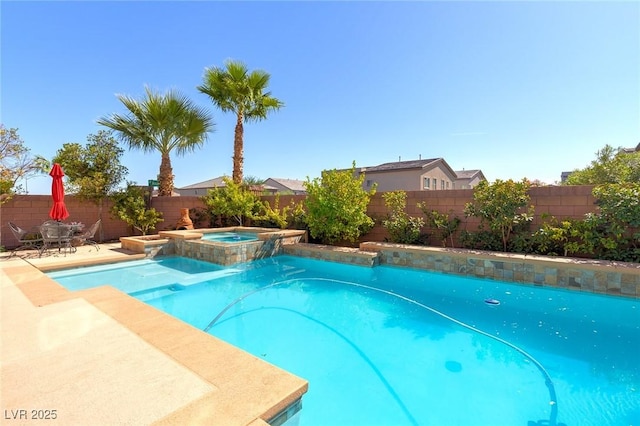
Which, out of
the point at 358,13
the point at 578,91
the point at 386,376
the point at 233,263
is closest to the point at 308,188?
the point at 233,263

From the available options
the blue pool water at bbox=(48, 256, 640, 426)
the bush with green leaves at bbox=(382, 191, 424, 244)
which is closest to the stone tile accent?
the blue pool water at bbox=(48, 256, 640, 426)

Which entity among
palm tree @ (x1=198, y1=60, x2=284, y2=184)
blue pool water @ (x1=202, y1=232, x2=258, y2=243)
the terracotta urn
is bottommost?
blue pool water @ (x1=202, y1=232, x2=258, y2=243)

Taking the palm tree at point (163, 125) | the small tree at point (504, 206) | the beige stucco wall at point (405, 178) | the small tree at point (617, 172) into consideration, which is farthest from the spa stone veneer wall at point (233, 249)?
the beige stucco wall at point (405, 178)

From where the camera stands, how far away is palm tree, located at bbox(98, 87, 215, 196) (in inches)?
529

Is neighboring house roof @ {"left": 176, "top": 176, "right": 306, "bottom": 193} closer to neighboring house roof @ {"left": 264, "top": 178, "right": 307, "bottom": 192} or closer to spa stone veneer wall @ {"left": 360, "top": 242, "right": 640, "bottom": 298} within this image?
neighboring house roof @ {"left": 264, "top": 178, "right": 307, "bottom": 192}

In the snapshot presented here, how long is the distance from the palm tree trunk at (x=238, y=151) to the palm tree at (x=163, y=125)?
1.26 meters

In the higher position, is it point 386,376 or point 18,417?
point 18,417

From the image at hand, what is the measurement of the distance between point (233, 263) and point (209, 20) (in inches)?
331

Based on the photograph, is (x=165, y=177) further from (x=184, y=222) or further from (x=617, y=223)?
(x=617, y=223)

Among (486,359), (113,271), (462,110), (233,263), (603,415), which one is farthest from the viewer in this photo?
(462,110)

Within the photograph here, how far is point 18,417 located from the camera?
6.55ft

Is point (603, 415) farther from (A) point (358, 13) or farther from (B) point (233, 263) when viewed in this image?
(A) point (358, 13)

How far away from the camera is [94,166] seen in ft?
40.8

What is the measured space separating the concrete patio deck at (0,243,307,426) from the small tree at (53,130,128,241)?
389 inches
